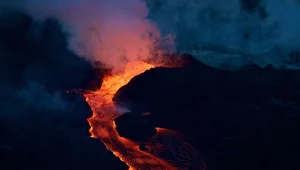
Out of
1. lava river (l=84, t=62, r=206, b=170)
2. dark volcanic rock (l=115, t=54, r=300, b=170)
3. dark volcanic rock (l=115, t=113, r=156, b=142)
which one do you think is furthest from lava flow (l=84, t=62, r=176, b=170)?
dark volcanic rock (l=115, t=54, r=300, b=170)

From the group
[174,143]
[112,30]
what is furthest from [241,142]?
[112,30]

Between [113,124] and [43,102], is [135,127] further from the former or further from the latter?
[43,102]

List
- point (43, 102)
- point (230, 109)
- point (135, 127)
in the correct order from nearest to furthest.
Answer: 1. point (135, 127)
2. point (43, 102)
3. point (230, 109)

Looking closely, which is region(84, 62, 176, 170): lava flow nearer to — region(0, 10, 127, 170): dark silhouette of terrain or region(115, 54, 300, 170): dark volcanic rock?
region(0, 10, 127, 170): dark silhouette of terrain

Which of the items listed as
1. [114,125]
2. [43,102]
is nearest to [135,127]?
[114,125]

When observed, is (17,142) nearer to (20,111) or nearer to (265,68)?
(20,111)
